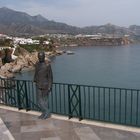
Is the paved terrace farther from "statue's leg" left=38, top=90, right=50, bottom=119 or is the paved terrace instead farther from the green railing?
the green railing

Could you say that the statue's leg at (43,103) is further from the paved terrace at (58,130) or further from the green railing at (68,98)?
the green railing at (68,98)

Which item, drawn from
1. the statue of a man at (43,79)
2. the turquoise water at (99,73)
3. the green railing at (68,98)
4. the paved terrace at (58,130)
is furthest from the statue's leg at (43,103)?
the turquoise water at (99,73)

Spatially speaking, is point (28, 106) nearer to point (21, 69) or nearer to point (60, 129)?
point (60, 129)

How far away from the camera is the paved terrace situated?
23.4 feet

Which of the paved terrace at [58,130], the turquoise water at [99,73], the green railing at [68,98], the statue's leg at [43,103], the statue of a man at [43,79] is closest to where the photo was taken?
the paved terrace at [58,130]

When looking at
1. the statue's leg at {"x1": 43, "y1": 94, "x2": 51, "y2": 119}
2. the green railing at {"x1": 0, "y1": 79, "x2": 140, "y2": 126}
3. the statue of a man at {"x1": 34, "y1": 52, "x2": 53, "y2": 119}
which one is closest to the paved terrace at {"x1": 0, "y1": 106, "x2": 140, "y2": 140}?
the statue's leg at {"x1": 43, "y1": 94, "x2": 51, "y2": 119}

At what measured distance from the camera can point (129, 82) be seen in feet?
143

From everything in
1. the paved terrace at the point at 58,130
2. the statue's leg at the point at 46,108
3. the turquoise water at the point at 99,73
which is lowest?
the turquoise water at the point at 99,73

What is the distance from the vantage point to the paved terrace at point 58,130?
7.13 meters

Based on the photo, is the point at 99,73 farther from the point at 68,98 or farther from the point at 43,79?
the point at 43,79

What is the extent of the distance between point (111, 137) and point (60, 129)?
→ 1.37 metres

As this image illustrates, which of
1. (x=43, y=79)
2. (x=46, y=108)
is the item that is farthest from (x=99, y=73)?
(x=43, y=79)

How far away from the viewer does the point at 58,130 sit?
7.58 metres

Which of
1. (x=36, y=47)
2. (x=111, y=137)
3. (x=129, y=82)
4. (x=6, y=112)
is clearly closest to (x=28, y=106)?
(x=6, y=112)
